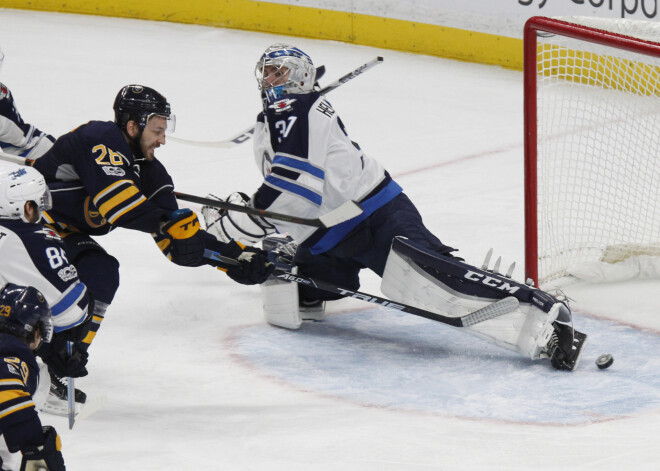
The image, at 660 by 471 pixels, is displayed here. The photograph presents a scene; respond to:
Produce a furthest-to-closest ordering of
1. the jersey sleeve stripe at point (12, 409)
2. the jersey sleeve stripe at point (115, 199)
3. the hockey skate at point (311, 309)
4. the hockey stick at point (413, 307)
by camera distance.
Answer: the hockey skate at point (311, 309) → the hockey stick at point (413, 307) → the jersey sleeve stripe at point (115, 199) → the jersey sleeve stripe at point (12, 409)

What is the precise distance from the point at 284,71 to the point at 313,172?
0.38 m

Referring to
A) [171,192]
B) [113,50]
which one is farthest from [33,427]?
[113,50]

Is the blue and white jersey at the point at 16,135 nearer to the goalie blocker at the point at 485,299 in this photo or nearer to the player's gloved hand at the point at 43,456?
the goalie blocker at the point at 485,299

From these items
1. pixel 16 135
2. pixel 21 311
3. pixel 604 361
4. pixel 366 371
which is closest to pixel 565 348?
pixel 604 361

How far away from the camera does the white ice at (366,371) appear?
2.88 m

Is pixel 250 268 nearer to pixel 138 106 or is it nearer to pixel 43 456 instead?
pixel 138 106

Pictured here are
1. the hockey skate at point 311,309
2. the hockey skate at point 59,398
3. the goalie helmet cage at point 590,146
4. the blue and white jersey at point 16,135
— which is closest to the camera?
the hockey skate at point 59,398

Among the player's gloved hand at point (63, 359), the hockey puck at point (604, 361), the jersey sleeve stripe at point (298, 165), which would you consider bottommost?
the hockey puck at point (604, 361)

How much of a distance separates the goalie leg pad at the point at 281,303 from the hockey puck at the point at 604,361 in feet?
3.20

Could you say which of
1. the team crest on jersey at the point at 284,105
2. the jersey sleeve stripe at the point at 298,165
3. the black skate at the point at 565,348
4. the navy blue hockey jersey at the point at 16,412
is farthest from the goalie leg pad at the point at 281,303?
the navy blue hockey jersey at the point at 16,412

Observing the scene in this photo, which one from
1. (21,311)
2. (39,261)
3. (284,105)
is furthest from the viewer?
(284,105)

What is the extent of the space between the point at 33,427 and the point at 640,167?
9.10 ft

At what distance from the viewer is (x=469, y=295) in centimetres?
358

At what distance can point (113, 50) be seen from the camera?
24.0 feet
